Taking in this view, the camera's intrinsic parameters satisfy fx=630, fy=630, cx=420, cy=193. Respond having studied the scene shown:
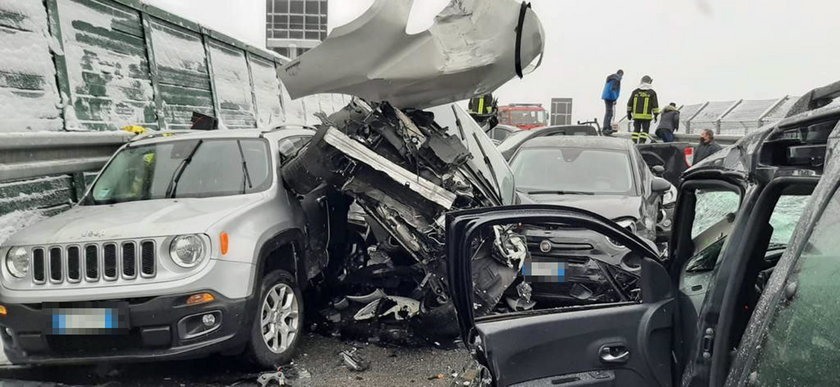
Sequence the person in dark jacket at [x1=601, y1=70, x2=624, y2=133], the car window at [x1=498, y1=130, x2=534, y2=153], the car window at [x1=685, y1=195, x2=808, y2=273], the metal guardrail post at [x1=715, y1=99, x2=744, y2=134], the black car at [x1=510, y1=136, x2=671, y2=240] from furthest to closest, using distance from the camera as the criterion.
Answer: the person in dark jacket at [x1=601, y1=70, x2=624, y2=133], the metal guardrail post at [x1=715, y1=99, x2=744, y2=134], the car window at [x1=498, y1=130, x2=534, y2=153], the black car at [x1=510, y1=136, x2=671, y2=240], the car window at [x1=685, y1=195, x2=808, y2=273]

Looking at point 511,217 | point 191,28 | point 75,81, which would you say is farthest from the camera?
point 191,28

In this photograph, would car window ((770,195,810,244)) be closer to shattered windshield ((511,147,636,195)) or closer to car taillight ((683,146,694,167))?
shattered windshield ((511,147,636,195))

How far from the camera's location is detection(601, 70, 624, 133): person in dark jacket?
15633 mm

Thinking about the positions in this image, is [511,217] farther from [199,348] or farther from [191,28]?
[191,28]

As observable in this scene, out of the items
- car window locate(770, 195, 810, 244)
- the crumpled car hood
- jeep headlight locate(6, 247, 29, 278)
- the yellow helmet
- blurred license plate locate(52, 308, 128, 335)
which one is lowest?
blurred license plate locate(52, 308, 128, 335)

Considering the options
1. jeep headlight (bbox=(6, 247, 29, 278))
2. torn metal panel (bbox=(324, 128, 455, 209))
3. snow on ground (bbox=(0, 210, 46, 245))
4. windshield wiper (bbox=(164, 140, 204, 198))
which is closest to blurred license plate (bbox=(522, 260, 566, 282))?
torn metal panel (bbox=(324, 128, 455, 209))

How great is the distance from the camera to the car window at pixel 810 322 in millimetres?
1392

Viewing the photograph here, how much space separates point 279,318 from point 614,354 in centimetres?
285

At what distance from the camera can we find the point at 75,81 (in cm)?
651

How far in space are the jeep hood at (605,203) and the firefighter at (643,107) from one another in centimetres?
800

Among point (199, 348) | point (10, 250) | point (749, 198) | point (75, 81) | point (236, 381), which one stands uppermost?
point (75, 81)

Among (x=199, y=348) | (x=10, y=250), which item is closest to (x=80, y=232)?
(x=10, y=250)

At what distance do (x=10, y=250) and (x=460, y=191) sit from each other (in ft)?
10.4

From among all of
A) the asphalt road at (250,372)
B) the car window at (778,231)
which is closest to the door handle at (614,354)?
the car window at (778,231)
